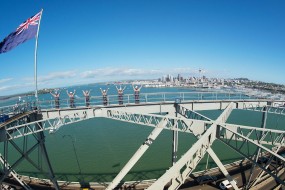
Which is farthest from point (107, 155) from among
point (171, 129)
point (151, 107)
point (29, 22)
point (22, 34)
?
point (29, 22)

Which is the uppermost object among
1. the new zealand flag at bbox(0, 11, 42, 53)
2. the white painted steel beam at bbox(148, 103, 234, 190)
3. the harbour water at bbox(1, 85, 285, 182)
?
the new zealand flag at bbox(0, 11, 42, 53)

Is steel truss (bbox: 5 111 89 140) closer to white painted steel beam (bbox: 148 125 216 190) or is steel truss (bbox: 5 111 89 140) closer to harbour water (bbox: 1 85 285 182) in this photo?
harbour water (bbox: 1 85 285 182)

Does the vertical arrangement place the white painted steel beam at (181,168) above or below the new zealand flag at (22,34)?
below

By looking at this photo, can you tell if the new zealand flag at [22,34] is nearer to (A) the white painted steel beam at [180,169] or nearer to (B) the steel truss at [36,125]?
(B) the steel truss at [36,125]

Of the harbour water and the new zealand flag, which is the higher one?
the new zealand flag

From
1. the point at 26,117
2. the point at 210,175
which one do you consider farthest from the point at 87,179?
the point at 210,175

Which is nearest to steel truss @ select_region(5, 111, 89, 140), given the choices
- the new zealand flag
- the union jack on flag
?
the new zealand flag

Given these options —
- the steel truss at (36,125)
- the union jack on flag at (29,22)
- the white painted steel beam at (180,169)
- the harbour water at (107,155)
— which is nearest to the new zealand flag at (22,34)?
the union jack on flag at (29,22)

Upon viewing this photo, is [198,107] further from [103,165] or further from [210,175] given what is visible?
[103,165]

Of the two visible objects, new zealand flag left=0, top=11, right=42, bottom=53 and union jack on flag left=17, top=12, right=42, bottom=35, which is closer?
new zealand flag left=0, top=11, right=42, bottom=53
